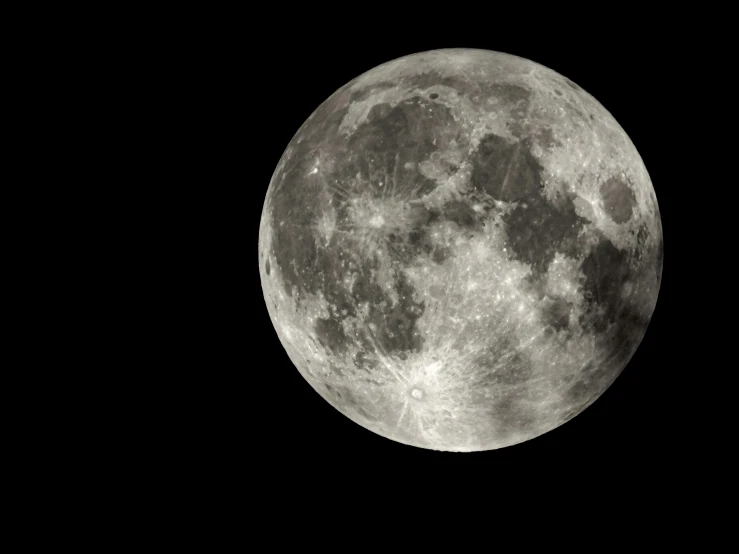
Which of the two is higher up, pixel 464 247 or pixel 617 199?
pixel 617 199

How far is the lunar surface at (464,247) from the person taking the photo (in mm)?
4023

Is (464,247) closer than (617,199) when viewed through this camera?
Yes

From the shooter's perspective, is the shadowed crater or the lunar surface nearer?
the lunar surface

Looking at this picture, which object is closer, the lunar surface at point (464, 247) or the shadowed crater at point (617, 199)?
the lunar surface at point (464, 247)

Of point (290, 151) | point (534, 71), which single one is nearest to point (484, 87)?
point (534, 71)

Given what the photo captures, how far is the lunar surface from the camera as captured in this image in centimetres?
402

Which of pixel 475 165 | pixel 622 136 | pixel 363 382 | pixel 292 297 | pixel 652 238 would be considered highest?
pixel 622 136

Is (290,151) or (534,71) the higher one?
(534,71)

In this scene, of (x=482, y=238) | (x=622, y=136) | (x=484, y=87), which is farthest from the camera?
(x=622, y=136)

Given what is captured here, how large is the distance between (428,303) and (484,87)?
4.32ft

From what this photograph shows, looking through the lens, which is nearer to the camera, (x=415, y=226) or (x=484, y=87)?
(x=415, y=226)

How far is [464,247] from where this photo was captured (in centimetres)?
398

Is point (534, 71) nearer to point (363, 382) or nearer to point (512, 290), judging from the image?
point (512, 290)

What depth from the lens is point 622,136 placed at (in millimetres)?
4609
